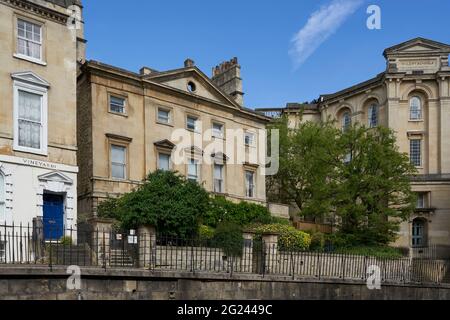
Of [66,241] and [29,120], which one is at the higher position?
[29,120]

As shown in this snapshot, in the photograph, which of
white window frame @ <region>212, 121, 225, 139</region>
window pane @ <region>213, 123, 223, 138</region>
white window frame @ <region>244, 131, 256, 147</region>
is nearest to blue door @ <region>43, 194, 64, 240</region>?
white window frame @ <region>212, 121, 225, 139</region>

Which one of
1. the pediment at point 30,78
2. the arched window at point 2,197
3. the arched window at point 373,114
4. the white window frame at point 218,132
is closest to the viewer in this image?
the arched window at point 2,197

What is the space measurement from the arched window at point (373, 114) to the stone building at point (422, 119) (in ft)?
0.26

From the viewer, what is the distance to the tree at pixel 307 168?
109ft

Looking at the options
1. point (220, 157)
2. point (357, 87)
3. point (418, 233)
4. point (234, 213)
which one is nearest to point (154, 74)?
point (220, 157)

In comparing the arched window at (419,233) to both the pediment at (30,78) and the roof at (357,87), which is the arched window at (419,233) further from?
the pediment at (30,78)

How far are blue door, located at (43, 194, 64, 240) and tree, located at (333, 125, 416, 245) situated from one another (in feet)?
51.7

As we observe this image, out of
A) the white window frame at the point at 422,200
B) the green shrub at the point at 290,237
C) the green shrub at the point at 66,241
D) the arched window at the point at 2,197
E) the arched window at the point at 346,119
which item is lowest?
the green shrub at the point at 290,237

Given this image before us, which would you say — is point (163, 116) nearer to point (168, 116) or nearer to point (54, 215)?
point (168, 116)

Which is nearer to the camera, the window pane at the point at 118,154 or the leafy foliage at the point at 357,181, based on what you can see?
the window pane at the point at 118,154

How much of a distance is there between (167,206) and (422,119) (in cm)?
2860

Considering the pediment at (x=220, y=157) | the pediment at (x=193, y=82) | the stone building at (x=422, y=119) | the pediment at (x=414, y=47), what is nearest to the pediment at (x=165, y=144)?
the pediment at (x=220, y=157)

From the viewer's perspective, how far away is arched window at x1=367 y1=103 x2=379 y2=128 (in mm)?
45375

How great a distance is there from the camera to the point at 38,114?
889 inches
